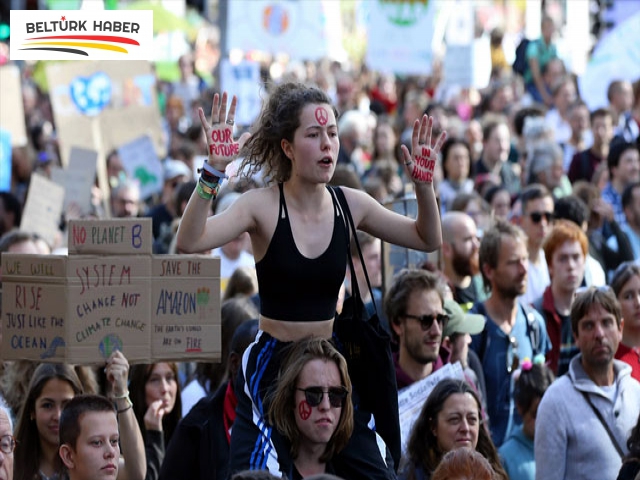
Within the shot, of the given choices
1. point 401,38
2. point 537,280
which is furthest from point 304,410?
point 401,38

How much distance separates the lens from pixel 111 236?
6.07 m

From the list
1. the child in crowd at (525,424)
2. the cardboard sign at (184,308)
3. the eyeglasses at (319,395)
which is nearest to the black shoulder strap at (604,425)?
the child in crowd at (525,424)

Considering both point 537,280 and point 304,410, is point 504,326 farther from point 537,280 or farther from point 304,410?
point 304,410

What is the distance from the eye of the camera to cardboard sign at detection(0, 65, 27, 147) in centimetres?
1239

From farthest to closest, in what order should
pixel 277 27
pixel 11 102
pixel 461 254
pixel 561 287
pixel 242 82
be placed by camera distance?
pixel 277 27
pixel 242 82
pixel 11 102
pixel 461 254
pixel 561 287

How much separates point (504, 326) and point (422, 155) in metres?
2.63

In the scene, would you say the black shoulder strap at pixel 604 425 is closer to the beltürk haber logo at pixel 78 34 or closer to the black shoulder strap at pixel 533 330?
the black shoulder strap at pixel 533 330

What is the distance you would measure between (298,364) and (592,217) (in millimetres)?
6306

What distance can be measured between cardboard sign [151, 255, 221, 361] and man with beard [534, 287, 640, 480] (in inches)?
65.9

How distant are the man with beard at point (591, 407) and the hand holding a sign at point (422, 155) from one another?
65.9 inches

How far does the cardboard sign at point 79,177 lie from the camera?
457 inches

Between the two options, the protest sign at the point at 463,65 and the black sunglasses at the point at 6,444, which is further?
the protest sign at the point at 463,65

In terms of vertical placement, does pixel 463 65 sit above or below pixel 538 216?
above

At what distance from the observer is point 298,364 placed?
17.2 ft
